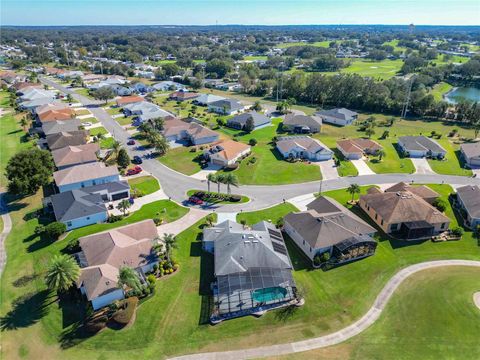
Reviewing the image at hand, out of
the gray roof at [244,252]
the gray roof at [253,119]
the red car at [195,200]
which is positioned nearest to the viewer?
the gray roof at [244,252]

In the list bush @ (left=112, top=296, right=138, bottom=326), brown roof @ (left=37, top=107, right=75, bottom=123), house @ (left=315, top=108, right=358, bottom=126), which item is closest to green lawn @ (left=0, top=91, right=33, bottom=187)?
brown roof @ (left=37, top=107, right=75, bottom=123)

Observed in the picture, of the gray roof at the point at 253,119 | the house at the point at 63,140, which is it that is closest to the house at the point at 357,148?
the gray roof at the point at 253,119

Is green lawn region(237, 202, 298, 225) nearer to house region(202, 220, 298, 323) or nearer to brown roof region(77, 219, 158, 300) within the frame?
house region(202, 220, 298, 323)

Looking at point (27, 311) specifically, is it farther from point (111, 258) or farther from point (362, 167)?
point (362, 167)

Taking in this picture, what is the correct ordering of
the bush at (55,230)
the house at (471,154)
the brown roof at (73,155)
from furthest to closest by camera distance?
the house at (471,154) → the brown roof at (73,155) → the bush at (55,230)

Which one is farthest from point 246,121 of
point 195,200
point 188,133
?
point 195,200

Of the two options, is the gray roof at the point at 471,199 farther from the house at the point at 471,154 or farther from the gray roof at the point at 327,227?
the house at the point at 471,154

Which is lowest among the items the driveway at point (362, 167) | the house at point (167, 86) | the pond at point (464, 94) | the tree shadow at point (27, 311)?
the tree shadow at point (27, 311)
